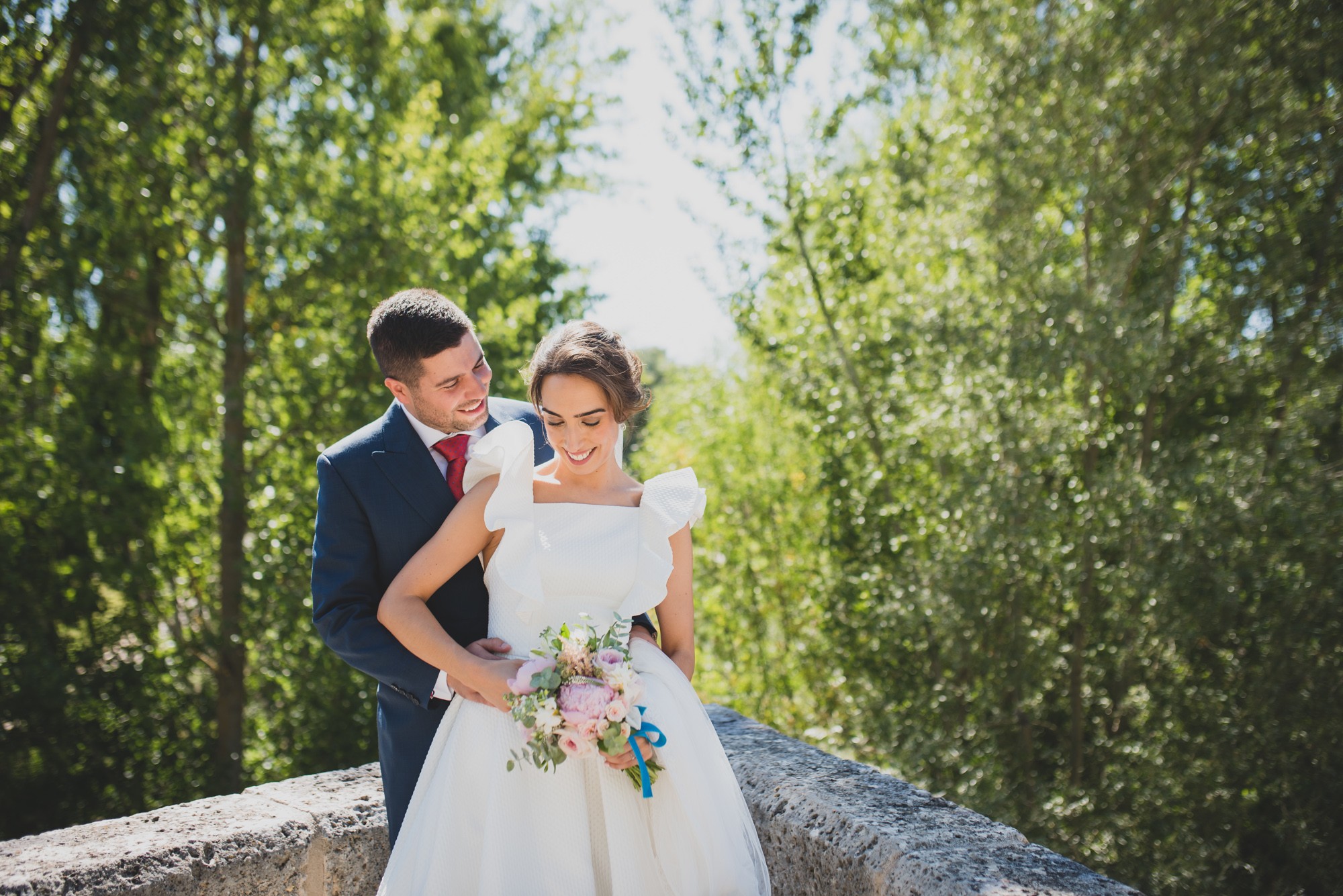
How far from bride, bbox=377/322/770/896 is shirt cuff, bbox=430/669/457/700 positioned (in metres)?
0.05

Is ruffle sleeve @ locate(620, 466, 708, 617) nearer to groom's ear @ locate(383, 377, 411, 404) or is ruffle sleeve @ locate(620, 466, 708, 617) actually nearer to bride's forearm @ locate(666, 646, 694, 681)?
bride's forearm @ locate(666, 646, 694, 681)

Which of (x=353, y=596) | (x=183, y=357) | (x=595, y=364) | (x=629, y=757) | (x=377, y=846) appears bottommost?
(x=377, y=846)

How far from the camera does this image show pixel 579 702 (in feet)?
5.22

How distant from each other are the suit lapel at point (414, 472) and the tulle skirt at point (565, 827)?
44 cm

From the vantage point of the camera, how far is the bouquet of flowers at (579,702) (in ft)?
5.24

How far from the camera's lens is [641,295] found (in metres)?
8.12

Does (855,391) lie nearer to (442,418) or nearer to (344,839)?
(442,418)

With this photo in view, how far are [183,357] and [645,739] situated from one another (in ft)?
17.6

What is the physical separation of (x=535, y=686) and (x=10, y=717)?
4.98 m

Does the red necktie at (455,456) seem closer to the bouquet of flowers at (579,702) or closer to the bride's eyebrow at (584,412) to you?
the bride's eyebrow at (584,412)

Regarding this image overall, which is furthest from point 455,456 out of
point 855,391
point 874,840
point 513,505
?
point 855,391

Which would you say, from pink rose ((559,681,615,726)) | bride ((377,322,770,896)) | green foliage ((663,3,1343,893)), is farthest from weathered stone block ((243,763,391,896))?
green foliage ((663,3,1343,893))

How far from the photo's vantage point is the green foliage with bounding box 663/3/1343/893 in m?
3.96

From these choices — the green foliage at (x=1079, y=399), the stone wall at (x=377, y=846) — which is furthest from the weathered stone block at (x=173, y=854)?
the green foliage at (x=1079, y=399)
